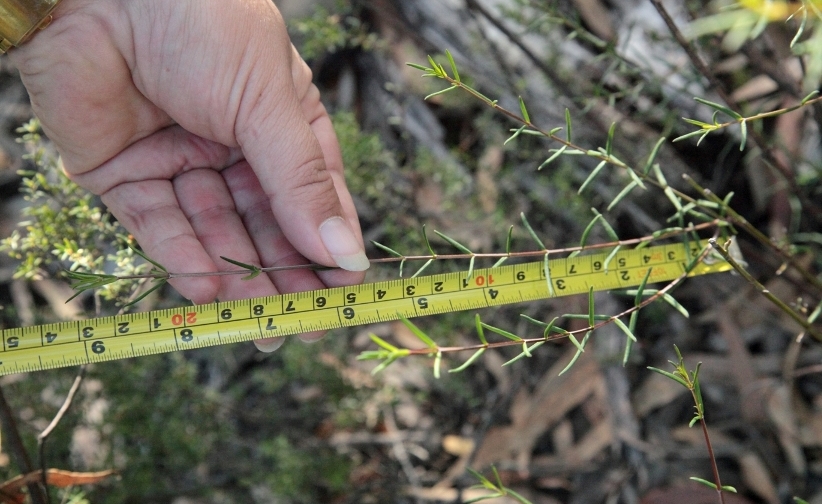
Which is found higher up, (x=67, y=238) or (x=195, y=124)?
(x=195, y=124)

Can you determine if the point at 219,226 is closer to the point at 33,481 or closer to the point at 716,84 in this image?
the point at 33,481

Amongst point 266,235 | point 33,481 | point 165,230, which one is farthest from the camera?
point 266,235

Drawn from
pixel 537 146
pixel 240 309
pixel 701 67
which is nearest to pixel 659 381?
pixel 537 146

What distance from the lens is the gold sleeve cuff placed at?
173 centimetres

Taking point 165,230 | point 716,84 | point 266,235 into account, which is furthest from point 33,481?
point 716,84

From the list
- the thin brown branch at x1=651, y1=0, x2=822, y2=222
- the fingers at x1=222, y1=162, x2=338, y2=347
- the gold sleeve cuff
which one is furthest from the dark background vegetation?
the gold sleeve cuff

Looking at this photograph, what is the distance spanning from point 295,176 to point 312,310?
1.31ft

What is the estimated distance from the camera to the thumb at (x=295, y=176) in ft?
5.96

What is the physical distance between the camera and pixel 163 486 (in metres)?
2.61

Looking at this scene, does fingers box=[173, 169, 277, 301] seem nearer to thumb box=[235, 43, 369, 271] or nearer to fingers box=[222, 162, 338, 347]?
fingers box=[222, 162, 338, 347]

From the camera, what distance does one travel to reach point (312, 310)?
189 centimetres

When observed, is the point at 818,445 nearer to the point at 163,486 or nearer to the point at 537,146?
the point at 537,146

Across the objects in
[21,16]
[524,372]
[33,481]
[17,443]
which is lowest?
[33,481]

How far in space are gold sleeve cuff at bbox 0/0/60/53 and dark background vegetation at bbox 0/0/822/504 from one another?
965mm
